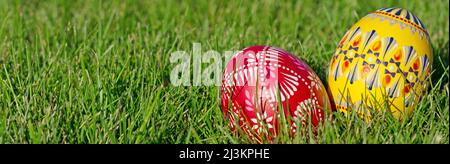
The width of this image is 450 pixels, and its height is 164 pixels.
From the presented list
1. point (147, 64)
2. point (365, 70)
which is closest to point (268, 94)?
point (365, 70)

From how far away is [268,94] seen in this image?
102 inches

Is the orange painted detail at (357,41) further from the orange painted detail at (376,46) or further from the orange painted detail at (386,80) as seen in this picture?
the orange painted detail at (386,80)

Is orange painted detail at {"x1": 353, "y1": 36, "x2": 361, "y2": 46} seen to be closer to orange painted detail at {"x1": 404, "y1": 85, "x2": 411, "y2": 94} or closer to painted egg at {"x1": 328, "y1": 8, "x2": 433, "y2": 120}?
painted egg at {"x1": 328, "y1": 8, "x2": 433, "y2": 120}

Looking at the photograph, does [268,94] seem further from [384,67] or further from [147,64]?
[147,64]

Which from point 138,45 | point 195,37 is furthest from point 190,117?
point 195,37

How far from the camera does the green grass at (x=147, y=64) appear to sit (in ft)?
8.54

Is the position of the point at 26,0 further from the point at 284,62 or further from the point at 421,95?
the point at 421,95

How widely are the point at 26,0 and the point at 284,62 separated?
2.40m

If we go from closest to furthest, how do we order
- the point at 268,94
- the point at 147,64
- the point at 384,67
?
the point at 268,94
the point at 384,67
the point at 147,64

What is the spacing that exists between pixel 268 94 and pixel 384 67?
0.48 m

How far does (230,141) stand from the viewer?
8.59 feet

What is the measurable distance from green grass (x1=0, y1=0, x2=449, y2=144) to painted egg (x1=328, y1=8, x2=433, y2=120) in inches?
2.8
